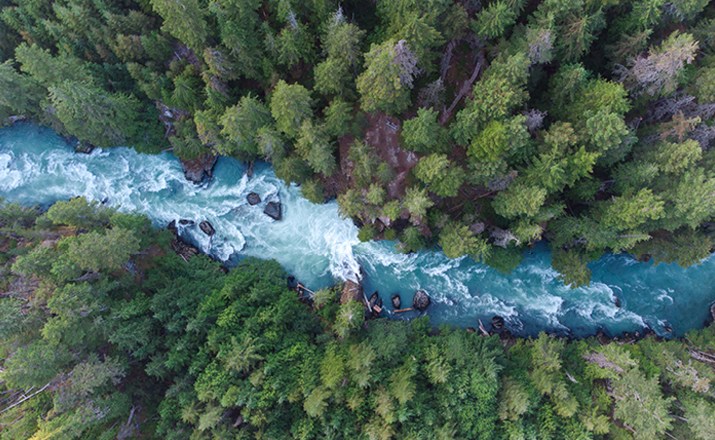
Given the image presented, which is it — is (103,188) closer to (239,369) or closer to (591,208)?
(239,369)

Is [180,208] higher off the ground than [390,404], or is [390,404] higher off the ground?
[390,404]

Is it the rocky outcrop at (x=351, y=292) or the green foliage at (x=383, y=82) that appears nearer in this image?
the green foliage at (x=383, y=82)

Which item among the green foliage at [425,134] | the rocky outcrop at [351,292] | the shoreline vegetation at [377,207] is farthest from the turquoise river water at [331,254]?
the green foliage at [425,134]

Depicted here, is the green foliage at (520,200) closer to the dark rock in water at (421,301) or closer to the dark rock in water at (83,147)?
the dark rock in water at (421,301)

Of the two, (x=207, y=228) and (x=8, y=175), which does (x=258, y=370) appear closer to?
(x=207, y=228)

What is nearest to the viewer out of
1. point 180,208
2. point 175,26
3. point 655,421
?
point 655,421

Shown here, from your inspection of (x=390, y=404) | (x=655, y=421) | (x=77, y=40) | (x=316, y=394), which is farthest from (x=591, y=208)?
(x=77, y=40)

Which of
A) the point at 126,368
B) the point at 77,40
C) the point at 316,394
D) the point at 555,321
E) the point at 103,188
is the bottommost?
the point at 126,368
